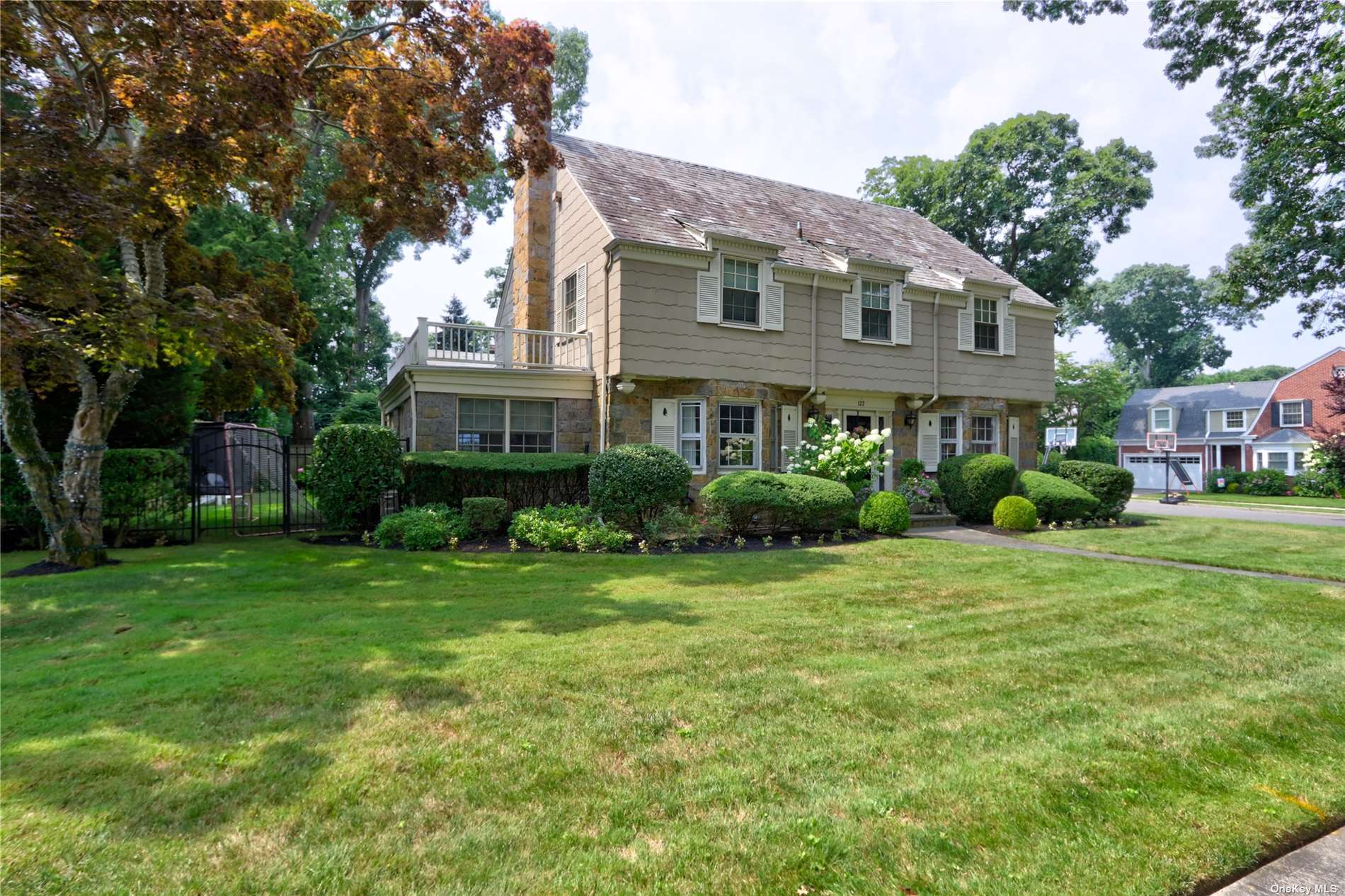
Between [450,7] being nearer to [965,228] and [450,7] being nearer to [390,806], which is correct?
[390,806]

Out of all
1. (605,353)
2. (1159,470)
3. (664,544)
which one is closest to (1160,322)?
(1159,470)

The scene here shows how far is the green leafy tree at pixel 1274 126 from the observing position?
39.0 ft

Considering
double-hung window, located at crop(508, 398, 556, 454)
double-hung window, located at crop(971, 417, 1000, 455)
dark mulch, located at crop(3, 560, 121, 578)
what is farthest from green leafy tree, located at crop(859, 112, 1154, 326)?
dark mulch, located at crop(3, 560, 121, 578)

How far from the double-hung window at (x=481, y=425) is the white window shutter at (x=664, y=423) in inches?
122

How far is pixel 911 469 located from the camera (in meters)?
14.9

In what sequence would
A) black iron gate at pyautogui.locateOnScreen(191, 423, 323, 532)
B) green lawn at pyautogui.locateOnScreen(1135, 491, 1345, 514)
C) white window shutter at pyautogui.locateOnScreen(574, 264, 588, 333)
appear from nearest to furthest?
black iron gate at pyautogui.locateOnScreen(191, 423, 323, 532), white window shutter at pyautogui.locateOnScreen(574, 264, 588, 333), green lawn at pyautogui.locateOnScreen(1135, 491, 1345, 514)

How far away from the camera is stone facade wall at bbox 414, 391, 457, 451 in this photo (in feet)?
39.6

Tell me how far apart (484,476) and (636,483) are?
2.89 metres

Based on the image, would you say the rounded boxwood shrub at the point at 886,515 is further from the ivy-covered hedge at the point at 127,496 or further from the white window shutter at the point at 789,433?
the ivy-covered hedge at the point at 127,496

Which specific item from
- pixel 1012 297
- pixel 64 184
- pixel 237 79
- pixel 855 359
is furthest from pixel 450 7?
pixel 1012 297

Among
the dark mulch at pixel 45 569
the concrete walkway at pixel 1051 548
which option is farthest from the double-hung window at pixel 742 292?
the dark mulch at pixel 45 569

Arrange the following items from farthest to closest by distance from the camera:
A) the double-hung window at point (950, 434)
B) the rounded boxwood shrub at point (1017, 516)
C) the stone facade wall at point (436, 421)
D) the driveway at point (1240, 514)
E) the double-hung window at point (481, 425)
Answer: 1. the double-hung window at point (950, 434)
2. the driveway at point (1240, 514)
3. the rounded boxwood shrub at point (1017, 516)
4. the double-hung window at point (481, 425)
5. the stone facade wall at point (436, 421)

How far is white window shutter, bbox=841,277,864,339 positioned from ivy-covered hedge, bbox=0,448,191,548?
528 inches

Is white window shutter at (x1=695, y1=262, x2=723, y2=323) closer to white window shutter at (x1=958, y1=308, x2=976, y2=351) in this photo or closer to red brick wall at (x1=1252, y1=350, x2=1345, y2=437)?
white window shutter at (x1=958, y1=308, x2=976, y2=351)
